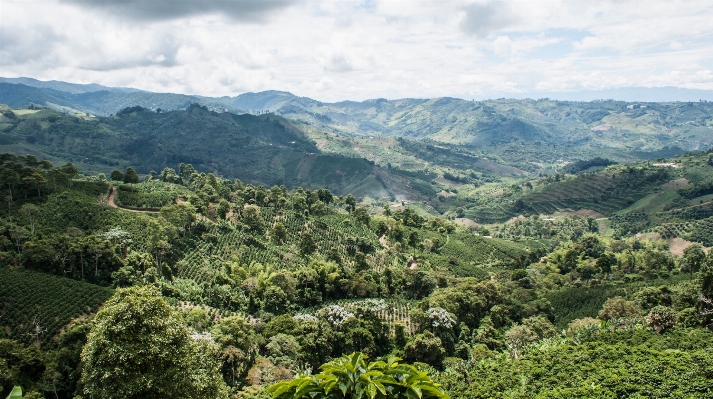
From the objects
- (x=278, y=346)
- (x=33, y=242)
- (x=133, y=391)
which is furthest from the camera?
(x=33, y=242)

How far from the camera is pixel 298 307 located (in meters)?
53.9

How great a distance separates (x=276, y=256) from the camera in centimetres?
6950

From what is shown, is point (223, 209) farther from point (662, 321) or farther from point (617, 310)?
point (662, 321)

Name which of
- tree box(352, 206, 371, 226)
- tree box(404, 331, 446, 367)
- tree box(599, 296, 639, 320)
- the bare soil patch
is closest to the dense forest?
tree box(404, 331, 446, 367)

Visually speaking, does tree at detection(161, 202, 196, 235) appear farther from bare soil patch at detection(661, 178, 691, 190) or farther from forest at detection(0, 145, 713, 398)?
bare soil patch at detection(661, 178, 691, 190)

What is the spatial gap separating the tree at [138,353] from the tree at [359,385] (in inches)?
372

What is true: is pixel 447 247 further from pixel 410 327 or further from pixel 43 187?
pixel 43 187

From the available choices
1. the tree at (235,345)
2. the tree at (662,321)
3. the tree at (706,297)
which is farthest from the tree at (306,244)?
the tree at (706,297)

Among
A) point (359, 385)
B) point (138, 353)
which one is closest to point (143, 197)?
point (138, 353)

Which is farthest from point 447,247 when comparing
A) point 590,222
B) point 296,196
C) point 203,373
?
point 590,222

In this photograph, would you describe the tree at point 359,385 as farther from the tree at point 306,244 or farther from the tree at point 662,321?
the tree at point 306,244

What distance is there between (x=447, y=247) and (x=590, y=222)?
95522 mm

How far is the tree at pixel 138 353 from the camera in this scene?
1697cm

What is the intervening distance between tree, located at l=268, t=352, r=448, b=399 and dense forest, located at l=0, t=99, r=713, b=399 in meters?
0.05
